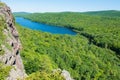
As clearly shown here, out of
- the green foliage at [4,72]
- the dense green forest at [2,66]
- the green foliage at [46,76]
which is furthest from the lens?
the green foliage at [46,76]

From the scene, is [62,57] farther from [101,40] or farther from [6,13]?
[101,40]

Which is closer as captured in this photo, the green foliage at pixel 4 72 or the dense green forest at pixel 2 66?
the green foliage at pixel 4 72

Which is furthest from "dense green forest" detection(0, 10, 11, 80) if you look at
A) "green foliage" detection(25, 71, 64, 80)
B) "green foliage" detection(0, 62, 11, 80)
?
"green foliage" detection(25, 71, 64, 80)

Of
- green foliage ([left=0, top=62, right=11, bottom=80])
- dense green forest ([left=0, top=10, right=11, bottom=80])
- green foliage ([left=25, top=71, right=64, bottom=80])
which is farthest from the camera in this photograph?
green foliage ([left=25, top=71, right=64, bottom=80])

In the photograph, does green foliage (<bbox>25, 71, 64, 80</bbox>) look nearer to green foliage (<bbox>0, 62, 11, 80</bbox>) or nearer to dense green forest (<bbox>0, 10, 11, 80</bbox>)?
green foliage (<bbox>0, 62, 11, 80</bbox>)

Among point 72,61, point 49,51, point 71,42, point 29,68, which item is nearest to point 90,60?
point 72,61

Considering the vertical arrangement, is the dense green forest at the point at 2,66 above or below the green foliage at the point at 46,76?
above

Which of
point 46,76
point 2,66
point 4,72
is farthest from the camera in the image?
point 2,66

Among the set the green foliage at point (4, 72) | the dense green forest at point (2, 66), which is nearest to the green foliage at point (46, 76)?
the green foliage at point (4, 72)

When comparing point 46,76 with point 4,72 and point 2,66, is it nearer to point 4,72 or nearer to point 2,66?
point 4,72

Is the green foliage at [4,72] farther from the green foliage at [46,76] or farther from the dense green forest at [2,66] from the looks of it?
the green foliage at [46,76]

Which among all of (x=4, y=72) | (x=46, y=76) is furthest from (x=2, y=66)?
(x=46, y=76)
